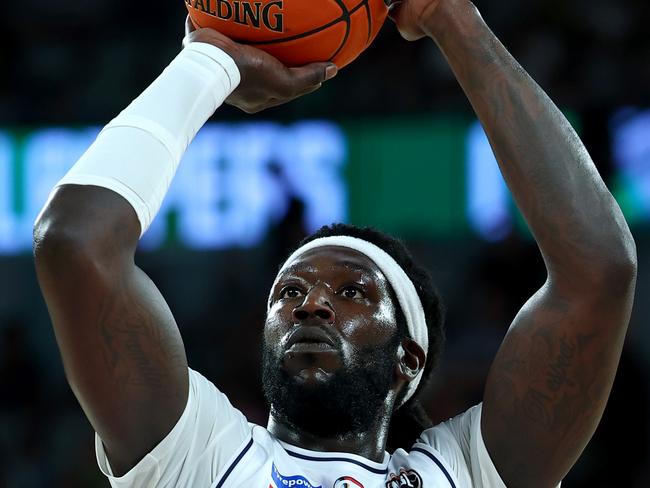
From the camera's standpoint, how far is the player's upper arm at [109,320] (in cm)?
256

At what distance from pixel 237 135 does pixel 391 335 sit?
4.12 m

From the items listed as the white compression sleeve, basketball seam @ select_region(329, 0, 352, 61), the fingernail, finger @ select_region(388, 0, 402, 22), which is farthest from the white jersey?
finger @ select_region(388, 0, 402, 22)

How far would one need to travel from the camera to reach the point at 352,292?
11.0ft

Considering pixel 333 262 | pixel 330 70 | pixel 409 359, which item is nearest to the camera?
pixel 330 70

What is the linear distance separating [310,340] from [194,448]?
18.8 inches

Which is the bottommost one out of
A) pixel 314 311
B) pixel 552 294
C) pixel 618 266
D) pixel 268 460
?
pixel 268 460

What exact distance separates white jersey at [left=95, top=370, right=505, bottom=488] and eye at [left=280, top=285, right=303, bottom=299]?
41 centimetres

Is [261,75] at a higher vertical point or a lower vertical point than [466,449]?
higher

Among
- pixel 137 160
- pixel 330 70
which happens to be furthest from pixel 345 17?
pixel 137 160

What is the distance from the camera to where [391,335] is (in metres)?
3.39

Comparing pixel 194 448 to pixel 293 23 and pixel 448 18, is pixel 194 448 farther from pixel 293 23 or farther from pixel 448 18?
pixel 448 18

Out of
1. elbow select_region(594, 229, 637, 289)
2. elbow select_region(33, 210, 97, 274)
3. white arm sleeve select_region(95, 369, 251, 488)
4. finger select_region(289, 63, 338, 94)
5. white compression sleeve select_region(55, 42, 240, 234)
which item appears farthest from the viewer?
finger select_region(289, 63, 338, 94)

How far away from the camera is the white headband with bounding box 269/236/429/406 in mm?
3496

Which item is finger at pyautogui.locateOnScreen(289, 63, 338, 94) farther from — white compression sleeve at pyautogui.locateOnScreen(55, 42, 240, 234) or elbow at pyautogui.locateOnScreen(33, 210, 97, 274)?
elbow at pyautogui.locateOnScreen(33, 210, 97, 274)
